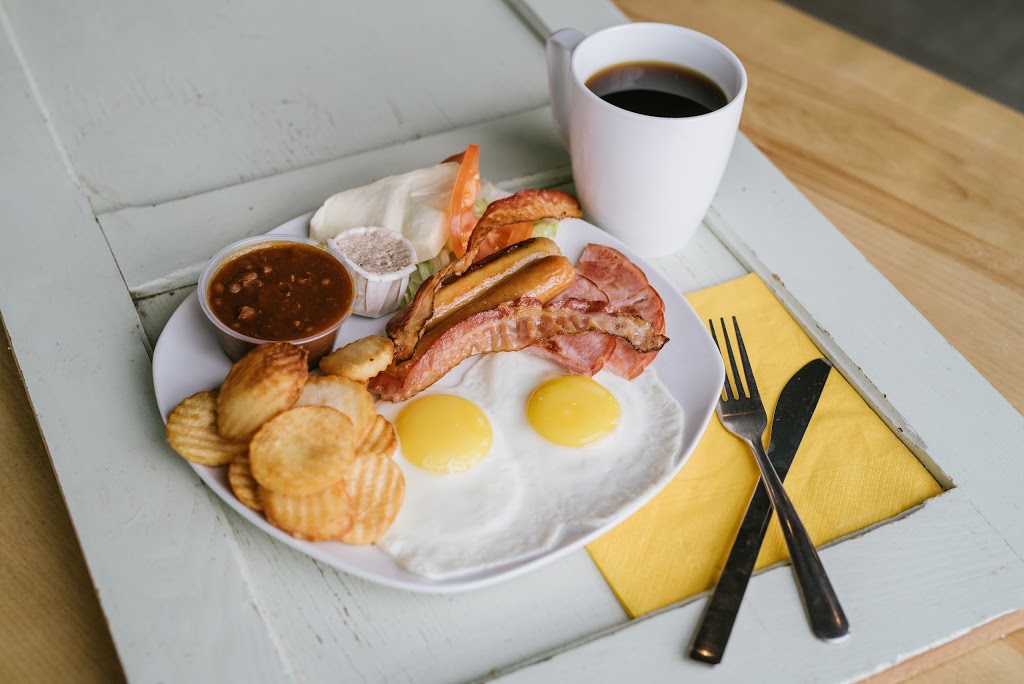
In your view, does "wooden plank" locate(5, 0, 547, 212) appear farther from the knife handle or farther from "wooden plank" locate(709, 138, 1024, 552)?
the knife handle

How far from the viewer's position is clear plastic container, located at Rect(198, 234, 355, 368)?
147cm

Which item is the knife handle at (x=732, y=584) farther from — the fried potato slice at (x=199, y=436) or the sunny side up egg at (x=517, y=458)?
the fried potato slice at (x=199, y=436)

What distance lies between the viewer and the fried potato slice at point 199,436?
4.38 feet

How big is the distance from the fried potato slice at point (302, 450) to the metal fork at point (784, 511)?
2.29 ft

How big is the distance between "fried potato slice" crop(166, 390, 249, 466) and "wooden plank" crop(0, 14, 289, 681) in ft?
0.31

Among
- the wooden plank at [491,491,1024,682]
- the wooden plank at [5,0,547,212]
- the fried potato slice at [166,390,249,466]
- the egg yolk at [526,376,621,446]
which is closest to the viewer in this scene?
the wooden plank at [491,491,1024,682]

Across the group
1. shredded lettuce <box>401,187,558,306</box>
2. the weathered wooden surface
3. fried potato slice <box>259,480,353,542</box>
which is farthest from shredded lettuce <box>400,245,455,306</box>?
the weathered wooden surface

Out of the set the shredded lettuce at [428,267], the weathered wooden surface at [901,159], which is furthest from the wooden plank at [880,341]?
the shredded lettuce at [428,267]

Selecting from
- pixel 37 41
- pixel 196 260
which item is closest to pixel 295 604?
pixel 196 260

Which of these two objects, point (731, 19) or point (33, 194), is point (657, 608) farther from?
point (731, 19)

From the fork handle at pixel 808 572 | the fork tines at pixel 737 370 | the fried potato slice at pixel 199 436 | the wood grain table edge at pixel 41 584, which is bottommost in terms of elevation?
the fork handle at pixel 808 572

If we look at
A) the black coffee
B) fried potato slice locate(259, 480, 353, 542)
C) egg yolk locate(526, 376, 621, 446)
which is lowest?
egg yolk locate(526, 376, 621, 446)

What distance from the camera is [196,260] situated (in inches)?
70.2

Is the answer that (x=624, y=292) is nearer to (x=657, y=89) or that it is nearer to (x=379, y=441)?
(x=657, y=89)
